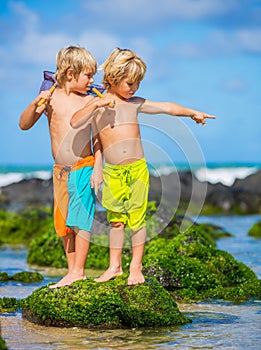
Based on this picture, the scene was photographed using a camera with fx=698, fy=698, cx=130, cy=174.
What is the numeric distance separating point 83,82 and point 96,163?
829mm

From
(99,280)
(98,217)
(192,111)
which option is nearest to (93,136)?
(192,111)

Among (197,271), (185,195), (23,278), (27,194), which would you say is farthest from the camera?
(27,194)

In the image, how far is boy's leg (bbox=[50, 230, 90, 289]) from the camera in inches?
278

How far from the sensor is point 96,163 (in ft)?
23.2

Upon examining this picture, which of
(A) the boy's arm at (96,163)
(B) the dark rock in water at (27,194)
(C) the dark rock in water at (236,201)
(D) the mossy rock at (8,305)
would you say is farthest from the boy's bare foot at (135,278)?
(B) the dark rock in water at (27,194)

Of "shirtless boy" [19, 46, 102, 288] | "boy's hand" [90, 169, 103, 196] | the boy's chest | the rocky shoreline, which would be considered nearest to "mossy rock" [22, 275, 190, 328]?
"shirtless boy" [19, 46, 102, 288]

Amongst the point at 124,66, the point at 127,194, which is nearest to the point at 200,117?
the point at 124,66

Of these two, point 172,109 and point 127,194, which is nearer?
point 127,194

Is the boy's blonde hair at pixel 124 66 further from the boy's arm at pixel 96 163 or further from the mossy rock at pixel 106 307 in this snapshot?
the mossy rock at pixel 106 307

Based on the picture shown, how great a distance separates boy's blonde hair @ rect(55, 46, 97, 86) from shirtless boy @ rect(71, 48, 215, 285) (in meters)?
0.14

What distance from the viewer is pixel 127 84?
6.93m

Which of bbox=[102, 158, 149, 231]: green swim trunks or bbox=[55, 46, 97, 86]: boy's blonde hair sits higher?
bbox=[55, 46, 97, 86]: boy's blonde hair

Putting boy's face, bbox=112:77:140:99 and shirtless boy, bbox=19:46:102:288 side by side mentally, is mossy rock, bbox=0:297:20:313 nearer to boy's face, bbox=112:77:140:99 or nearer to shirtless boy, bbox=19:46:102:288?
shirtless boy, bbox=19:46:102:288

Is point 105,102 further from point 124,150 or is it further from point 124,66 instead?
point 124,150
